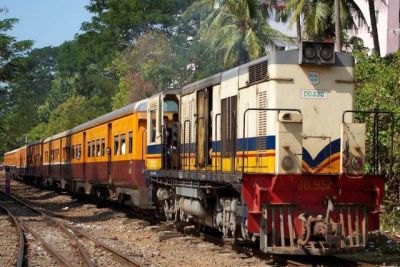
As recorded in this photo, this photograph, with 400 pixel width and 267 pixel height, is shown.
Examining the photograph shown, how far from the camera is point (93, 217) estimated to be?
21016mm

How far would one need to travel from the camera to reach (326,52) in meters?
10.7

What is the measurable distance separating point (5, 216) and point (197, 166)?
990 centimetres

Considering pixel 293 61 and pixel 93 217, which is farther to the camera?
pixel 93 217

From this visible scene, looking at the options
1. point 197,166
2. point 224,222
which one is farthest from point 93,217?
point 224,222

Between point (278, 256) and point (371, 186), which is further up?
point (371, 186)

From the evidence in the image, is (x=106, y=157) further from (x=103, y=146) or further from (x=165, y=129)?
(x=165, y=129)

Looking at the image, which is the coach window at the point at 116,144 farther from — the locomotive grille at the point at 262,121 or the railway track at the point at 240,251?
the locomotive grille at the point at 262,121

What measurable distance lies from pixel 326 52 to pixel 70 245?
687cm

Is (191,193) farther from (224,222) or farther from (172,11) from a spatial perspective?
(172,11)

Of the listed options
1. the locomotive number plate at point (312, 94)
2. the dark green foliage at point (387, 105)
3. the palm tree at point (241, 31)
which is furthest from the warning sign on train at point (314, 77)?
the palm tree at point (241, 31)

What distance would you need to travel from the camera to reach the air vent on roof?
10836mm

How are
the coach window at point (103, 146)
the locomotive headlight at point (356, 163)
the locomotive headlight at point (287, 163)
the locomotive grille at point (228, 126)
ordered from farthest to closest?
the coach window at point (103, 146) → the locomotive grille at point (228, 126) → the locomotive headlight at point (356, 163) → the locomotive headlight at point (287, 163)

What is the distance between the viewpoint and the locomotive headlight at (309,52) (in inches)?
418

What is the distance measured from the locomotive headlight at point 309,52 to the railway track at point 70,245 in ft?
14.1
